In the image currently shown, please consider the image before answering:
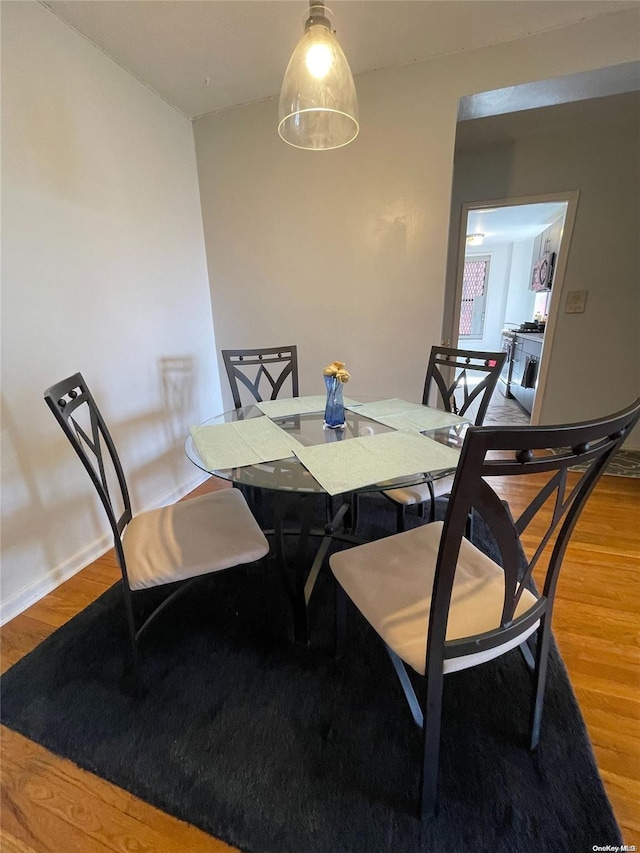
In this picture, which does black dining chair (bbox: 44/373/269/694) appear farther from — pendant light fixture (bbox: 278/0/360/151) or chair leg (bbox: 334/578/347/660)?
pendant light fixture (bbox: 278/0/360/151)

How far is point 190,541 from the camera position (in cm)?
125

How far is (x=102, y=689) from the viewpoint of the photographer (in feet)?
4.04

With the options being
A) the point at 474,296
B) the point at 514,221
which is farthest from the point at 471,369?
the point at 474,296

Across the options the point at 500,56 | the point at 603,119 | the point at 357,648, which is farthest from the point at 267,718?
the point at 603,119

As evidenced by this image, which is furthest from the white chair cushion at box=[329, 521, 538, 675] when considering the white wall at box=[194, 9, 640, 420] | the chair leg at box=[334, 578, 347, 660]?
the white wall at box=[194, 9, 640, 420]

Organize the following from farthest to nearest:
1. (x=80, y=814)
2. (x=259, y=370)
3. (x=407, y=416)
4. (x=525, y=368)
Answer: (x=525, y=368), (x=259, y=370), (x=407, y=416), (x=80, y=814)

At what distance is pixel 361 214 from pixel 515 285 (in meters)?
5.75

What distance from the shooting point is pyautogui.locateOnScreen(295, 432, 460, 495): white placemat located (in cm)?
107

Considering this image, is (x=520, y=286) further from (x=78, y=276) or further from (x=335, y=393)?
(x=78, y=276)

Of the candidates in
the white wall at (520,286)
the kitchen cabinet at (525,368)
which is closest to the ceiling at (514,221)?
the white wall at (520,286)

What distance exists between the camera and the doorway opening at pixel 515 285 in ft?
10.0

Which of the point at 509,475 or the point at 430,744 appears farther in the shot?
the point at 430,744

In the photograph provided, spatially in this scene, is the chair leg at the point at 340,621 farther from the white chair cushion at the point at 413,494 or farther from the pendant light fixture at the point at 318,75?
the pendant light fixture at the point at 318,75

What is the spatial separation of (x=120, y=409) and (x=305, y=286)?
4.77 feet
